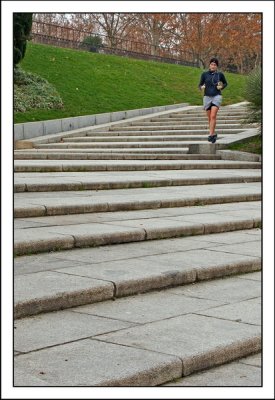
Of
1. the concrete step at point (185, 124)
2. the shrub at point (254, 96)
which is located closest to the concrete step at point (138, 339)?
the shrub at point (254, 96)

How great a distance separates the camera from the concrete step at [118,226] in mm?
6762

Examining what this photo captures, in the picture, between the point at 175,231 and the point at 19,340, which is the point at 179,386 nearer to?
the point at 19,340

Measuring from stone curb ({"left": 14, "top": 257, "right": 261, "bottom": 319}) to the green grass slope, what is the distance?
15.2m

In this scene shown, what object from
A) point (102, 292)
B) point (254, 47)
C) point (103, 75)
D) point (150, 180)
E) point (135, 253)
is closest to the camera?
point (102, 292)

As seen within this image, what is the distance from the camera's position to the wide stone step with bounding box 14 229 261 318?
526 centimetres

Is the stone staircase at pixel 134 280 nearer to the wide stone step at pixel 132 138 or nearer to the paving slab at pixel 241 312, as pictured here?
the paving slab at pixel 241 312

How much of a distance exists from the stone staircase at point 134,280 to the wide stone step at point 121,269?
1 cm

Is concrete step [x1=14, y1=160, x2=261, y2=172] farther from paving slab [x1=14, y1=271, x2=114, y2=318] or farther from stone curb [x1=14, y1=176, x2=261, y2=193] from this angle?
paving slab [x1=14, y1=271, x2=114, y2=318]

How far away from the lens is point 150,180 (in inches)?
447

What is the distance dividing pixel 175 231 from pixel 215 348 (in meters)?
3.33

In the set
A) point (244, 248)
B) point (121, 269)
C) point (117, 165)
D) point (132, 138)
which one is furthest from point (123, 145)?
point (121, 269)

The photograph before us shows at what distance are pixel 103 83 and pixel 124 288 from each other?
23.0 metres

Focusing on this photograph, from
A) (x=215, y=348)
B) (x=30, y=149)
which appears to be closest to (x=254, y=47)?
(x=30, y=149)

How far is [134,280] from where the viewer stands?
5.77 meters
